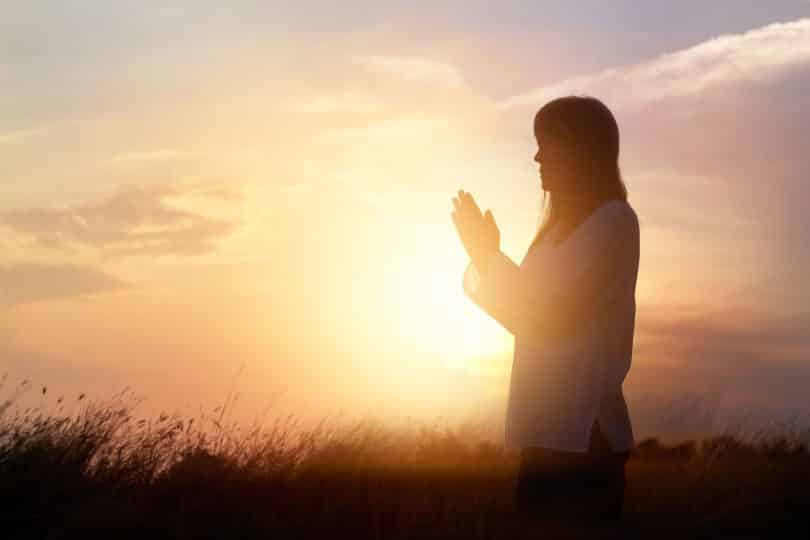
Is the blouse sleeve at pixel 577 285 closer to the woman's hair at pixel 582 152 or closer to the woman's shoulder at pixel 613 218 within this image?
the woman's shoulder at pixel 613 218

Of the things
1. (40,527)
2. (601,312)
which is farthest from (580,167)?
(40,527)

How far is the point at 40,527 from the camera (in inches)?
260

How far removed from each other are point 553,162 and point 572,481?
114cm

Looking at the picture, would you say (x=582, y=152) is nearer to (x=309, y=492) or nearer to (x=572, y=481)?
(x=572, y=481)

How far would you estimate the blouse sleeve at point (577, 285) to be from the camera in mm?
3635

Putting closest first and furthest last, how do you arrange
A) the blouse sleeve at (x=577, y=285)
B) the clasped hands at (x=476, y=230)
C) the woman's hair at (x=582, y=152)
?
the blouse sleeve at (x=577, y=285) < the woman's hair at (x=582, y=152) < the clasped hands at (x=476, y=230)

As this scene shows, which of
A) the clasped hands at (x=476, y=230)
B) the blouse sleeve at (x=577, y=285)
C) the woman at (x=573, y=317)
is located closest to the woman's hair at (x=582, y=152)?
the woman at (x=573, y=317)

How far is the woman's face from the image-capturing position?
3.83 m

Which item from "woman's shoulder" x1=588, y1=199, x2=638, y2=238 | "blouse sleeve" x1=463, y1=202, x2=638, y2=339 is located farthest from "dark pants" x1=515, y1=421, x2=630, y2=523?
"woman's shoulder" x1=588, y1=199, x2=638, y2=238

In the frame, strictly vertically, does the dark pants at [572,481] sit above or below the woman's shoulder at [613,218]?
below

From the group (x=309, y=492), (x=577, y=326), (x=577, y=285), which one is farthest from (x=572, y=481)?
(x=309, y=492)

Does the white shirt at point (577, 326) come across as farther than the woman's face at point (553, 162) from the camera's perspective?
No

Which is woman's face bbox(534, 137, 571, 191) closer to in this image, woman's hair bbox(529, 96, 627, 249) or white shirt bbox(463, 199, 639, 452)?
woman's hair bbox(529, 96, 627, 249)

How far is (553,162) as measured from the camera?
385 cm
